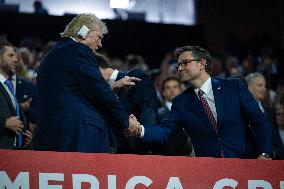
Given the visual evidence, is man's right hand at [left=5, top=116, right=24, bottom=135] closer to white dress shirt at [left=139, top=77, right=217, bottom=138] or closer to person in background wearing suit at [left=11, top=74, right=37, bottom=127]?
person in background wearing suit at [left=11, top=74, right=37, bottom=127]

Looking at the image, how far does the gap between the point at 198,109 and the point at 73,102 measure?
924mm

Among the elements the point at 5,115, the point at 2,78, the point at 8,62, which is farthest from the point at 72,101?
the point at 8,62

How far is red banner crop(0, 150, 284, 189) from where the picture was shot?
321 centimetres

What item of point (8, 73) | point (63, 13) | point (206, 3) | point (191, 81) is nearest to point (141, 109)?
point (191, 81)

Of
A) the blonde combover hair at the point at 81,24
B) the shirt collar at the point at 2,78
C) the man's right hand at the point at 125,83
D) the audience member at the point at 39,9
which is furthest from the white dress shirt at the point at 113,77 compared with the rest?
the audience member at the point at 39,9

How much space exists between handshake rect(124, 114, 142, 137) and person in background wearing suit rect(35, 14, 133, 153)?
0.21 meters

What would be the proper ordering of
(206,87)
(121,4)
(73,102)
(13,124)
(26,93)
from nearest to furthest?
(73,102) → (206,87) → (13,124) → (26,93) → (121,4)

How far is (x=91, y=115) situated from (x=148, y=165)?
27.8 inches

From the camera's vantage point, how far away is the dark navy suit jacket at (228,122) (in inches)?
165

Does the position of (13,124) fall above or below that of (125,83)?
below

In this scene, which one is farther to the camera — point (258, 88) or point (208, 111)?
point (258, 88)

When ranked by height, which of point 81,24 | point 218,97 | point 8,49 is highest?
point 81,24

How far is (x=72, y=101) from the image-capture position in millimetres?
3869

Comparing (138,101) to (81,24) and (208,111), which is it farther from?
(81,24)
